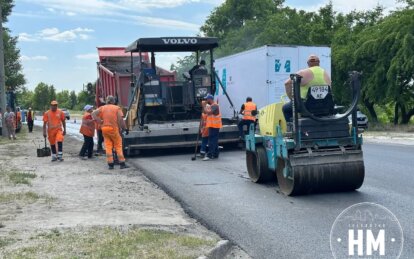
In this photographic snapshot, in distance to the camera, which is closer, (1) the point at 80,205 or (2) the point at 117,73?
(1) the point at 80,205

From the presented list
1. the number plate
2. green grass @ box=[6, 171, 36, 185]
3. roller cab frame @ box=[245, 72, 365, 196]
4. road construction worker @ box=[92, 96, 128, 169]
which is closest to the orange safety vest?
road construction worker @ box=[92, 96, 128, 169]

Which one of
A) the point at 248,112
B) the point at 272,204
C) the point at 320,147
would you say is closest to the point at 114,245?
the point at 272,204

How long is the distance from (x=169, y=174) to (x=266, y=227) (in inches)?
199

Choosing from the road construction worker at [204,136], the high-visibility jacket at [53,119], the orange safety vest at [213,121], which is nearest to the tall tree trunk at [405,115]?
the road construction worker at [204,136]

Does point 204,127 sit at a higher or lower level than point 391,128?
higher

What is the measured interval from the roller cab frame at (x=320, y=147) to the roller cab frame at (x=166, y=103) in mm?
6627

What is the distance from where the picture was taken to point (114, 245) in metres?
5.62

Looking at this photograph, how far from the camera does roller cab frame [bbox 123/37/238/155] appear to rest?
49.2 ft

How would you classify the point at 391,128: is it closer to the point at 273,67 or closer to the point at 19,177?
the point at 273,67

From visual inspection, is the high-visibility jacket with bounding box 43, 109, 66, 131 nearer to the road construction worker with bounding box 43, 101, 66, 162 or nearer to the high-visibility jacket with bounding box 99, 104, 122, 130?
the road construction worker with bounding box 43, 101, 66, 162

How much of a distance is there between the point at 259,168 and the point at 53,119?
23.4ft

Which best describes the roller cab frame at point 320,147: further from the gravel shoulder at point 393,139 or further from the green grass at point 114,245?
the gravel shoulder at point 393,139

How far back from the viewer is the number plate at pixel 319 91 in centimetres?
839

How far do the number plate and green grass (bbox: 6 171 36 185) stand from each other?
212 inches
